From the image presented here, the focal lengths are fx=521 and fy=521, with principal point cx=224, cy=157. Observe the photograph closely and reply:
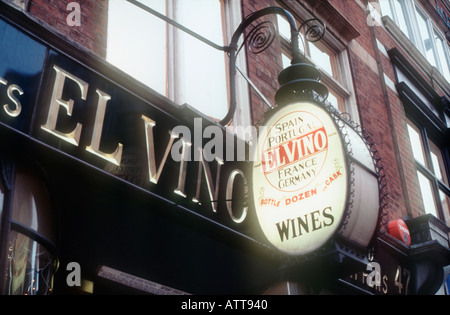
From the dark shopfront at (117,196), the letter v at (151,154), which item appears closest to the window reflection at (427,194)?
the dark shopfront at (117,196)

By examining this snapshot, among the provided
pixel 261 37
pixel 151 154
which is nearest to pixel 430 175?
pixel 261 37

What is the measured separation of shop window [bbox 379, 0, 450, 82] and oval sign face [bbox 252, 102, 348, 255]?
7125 millimetres

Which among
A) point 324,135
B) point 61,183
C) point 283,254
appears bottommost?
point 283,254

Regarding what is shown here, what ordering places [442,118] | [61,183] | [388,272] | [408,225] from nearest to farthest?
[61,183], [388,272], [408,225], [442,118]

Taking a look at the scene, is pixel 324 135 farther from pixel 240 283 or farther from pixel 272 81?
pixel 272 81

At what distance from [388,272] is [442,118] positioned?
4.68 m

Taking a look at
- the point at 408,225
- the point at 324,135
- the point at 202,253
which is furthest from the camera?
the point at 408,225

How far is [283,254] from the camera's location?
345 centimetres

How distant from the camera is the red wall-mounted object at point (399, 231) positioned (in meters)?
6.28

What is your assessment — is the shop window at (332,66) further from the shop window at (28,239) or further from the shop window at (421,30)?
the shop window at (28,239)

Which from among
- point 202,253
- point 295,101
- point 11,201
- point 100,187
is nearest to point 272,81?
point 295,101

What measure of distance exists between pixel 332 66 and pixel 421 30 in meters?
4.55

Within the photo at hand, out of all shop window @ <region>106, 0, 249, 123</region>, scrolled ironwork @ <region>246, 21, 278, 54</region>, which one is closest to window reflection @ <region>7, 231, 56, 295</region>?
shop window @ <region>106, 0, 249, 123</region>

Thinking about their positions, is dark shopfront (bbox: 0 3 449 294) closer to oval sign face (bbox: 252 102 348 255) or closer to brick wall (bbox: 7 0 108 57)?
oval sign face (bbox: 252 102 348 255)
